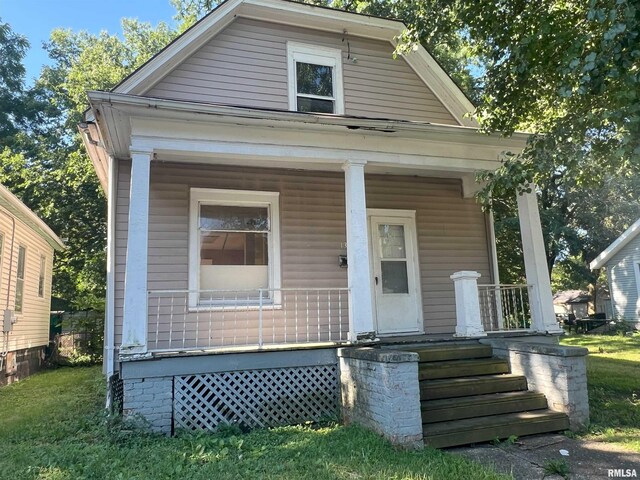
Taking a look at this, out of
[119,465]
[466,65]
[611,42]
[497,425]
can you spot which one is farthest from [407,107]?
[466,65]

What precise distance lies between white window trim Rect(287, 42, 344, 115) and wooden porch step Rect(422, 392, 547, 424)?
15.9 ft

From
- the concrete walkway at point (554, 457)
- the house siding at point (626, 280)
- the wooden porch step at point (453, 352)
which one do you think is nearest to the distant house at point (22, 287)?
the wooden porch step at point (453, 352)

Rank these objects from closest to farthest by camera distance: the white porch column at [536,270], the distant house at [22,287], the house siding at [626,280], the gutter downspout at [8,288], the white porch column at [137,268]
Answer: the white porch column at [137,268] → the white porch column at [536,270] → the gutter downspout at [8,288] → the distant house at [22,287] → the house siding at [626,280]

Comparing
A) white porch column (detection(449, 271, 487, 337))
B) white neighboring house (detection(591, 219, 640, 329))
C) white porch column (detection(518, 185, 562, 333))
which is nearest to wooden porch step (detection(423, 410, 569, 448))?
white porch column (detection(449, 271, 487, 337))

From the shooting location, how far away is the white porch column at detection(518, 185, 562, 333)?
6543 mm

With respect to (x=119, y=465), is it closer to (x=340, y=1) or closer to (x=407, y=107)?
(x=407, y=107)

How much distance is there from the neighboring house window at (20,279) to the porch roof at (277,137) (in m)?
5.90

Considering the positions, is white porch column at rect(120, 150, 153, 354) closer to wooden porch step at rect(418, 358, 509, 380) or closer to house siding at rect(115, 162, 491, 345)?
house siding at rect(115, 162, 491, 345)

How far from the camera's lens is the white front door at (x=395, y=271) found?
740 centimetres

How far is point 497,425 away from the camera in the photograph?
15.0ft

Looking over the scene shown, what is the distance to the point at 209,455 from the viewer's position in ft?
13.7

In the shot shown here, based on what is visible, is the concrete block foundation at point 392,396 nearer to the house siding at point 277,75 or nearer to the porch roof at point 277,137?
the porch roof at point 277,137

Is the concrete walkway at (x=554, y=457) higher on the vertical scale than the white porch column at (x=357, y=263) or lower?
lower

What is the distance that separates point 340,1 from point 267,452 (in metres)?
11.7
